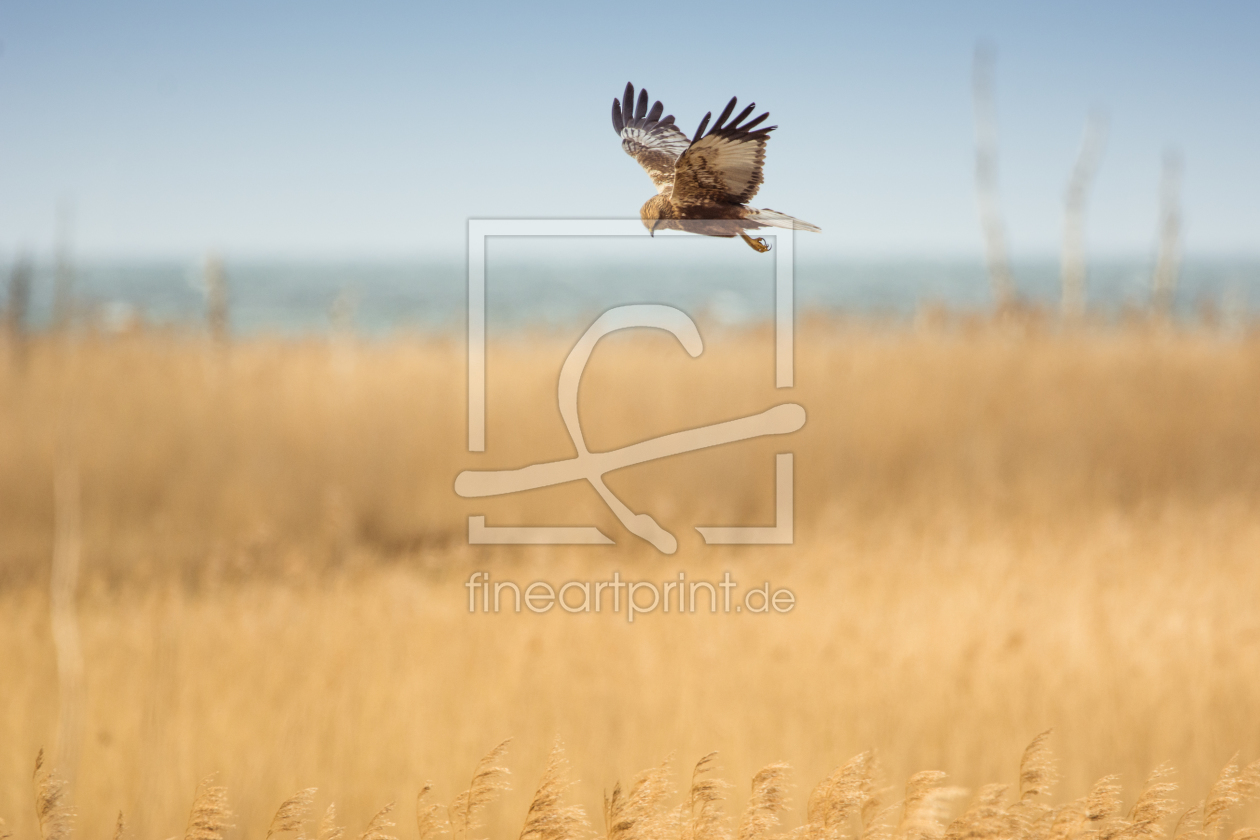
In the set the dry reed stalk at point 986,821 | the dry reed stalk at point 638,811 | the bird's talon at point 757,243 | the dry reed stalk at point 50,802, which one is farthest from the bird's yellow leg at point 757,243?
the dry reed stalk at point 50,802

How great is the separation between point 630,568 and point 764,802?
3713 millimetres

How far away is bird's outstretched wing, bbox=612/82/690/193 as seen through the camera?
4.77 feet

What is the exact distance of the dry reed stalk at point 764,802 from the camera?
6.06 feet

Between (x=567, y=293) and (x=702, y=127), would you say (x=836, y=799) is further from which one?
(x=567, y=293)

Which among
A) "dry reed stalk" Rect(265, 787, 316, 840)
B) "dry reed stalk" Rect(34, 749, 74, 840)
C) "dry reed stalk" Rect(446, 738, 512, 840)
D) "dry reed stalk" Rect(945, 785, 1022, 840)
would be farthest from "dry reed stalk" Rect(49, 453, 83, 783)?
"dry reed stalk" Rect(945, 785, 1022, 840)

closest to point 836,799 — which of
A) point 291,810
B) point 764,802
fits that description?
point 764,802

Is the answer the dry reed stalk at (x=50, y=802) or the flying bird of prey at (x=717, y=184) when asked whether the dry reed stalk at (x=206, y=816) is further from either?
the flying bird of prey at (x=717, y=184)

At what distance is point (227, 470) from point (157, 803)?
4013mm

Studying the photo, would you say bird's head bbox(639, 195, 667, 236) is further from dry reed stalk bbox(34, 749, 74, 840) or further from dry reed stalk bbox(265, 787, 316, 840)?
dry reed stalk bbox(34, 749, 74, 840)

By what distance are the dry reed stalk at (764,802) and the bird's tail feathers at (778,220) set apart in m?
1.25

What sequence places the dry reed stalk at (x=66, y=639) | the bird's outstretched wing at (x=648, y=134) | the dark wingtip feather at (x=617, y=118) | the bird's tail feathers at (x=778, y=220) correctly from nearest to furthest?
the bird's tail feathers at (x=778, y=220), the bird's outstretched wing at (x=648, y=134), the dark wingtip feather at (x=617, y=118), the dry reed stalk at (x=66, y=639)

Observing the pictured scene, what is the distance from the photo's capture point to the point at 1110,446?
704cm

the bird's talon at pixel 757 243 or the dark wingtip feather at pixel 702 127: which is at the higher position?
the dark wingtip feather at pixel 702 127

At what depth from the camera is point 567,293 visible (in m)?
47.0
